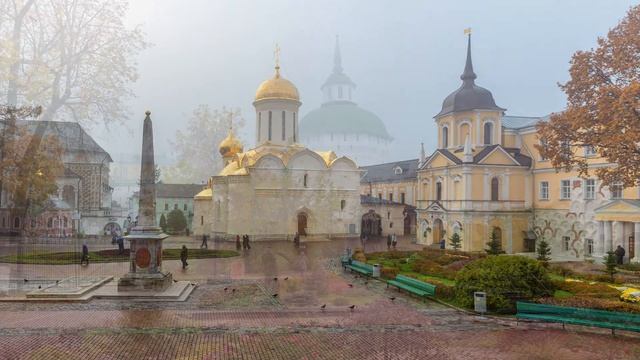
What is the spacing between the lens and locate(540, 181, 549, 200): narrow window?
115 feet

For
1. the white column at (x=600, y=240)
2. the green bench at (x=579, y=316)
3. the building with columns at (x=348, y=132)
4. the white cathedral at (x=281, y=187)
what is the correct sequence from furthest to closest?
1. the building with columns at (x=348, y=132)
2. the white cathedral at (x=281, y=187)
3. the white column at (x=600, y=240)
4. the green bench at (x=579, y=316)

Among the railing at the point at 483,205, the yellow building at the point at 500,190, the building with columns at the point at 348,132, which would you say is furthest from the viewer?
the building with columns at the point at 348,132

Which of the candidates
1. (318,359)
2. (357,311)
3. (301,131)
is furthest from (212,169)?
(301,131)

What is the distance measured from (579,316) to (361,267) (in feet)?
31.8

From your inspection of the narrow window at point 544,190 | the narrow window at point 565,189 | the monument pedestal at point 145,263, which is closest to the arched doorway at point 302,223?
the narrow window at point 544,190

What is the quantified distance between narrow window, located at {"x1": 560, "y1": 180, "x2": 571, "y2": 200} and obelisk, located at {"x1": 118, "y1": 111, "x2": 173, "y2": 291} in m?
27.7

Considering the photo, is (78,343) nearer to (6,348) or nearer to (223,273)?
(6,348)

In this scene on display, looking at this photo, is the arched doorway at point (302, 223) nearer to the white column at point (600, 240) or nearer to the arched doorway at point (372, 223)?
the arched doorway at point (372, 223)

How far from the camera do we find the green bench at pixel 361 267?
19.7 metres

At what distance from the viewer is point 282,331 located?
11.2m

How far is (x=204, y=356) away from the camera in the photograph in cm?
925

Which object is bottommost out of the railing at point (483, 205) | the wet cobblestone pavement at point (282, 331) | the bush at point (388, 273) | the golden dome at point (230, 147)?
the wet cobblestone pavement at point (282, 331)

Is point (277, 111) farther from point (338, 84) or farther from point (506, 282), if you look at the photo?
point (338, 84)

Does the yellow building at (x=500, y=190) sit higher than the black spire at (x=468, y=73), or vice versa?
the black spire at (x=468, y=73)
